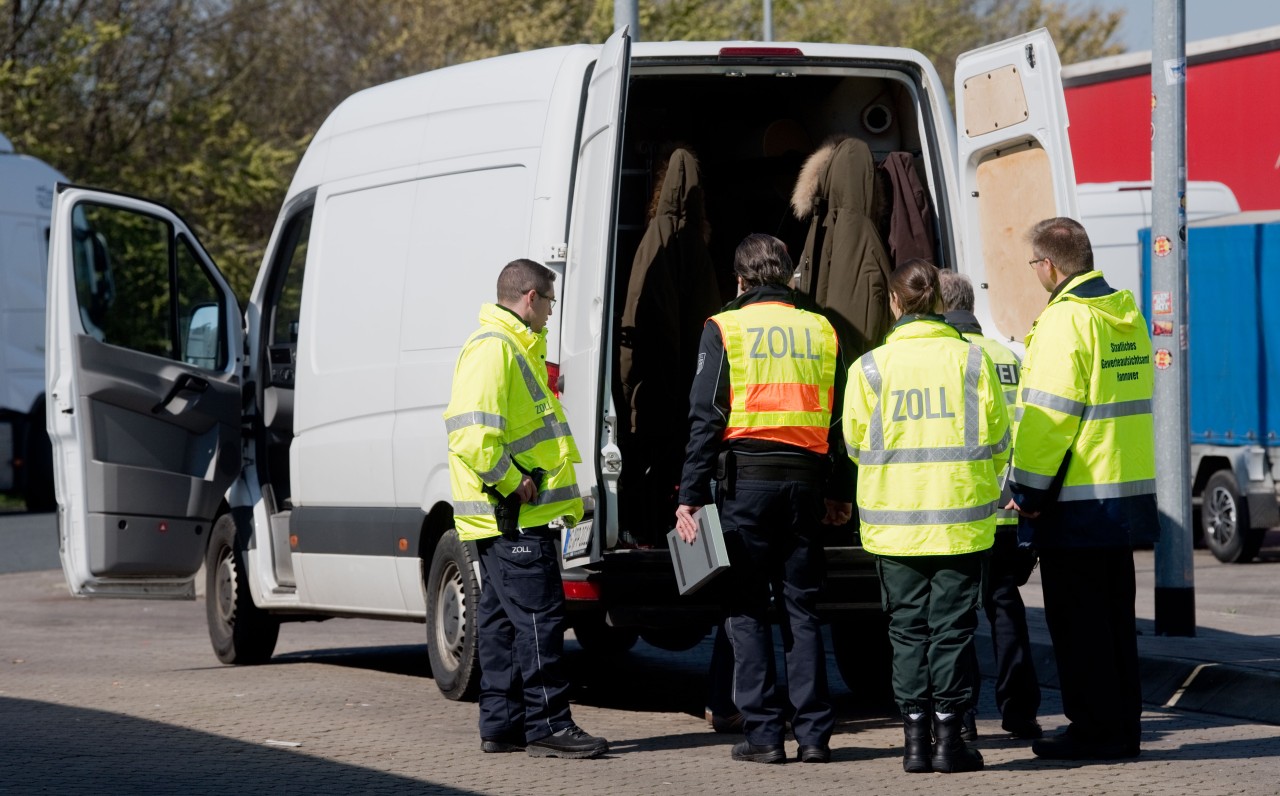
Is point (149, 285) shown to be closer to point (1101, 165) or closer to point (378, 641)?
point (1101, 165)

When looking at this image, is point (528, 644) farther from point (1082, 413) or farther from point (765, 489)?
point (1082, 413)

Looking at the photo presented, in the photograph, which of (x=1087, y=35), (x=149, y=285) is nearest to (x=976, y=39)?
(x=1087, y=35)

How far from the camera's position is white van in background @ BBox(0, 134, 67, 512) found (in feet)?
68.0

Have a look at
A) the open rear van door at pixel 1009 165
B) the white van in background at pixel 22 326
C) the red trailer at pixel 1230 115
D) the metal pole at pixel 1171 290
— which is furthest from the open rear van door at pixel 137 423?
the white van in background at pixel 22 326

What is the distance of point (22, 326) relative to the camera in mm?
20922

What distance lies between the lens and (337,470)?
8617mm

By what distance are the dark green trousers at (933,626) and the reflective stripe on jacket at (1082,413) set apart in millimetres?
381

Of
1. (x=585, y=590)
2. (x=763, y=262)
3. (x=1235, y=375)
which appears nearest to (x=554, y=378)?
(x=585, y=590)

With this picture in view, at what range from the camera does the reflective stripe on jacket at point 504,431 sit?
22.0ft

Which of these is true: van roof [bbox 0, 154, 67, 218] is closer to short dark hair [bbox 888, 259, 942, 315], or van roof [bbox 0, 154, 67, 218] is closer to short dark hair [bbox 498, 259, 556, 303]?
short dark hair [bbox 498, 259, 556, 303]

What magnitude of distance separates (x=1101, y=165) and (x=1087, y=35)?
2715 centimetres

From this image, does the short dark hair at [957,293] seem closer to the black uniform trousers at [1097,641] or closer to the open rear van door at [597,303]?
the black uniform trousers at [1097,641]

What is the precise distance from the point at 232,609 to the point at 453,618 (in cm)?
206

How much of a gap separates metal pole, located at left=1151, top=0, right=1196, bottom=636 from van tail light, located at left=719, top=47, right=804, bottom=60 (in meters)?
2.43
